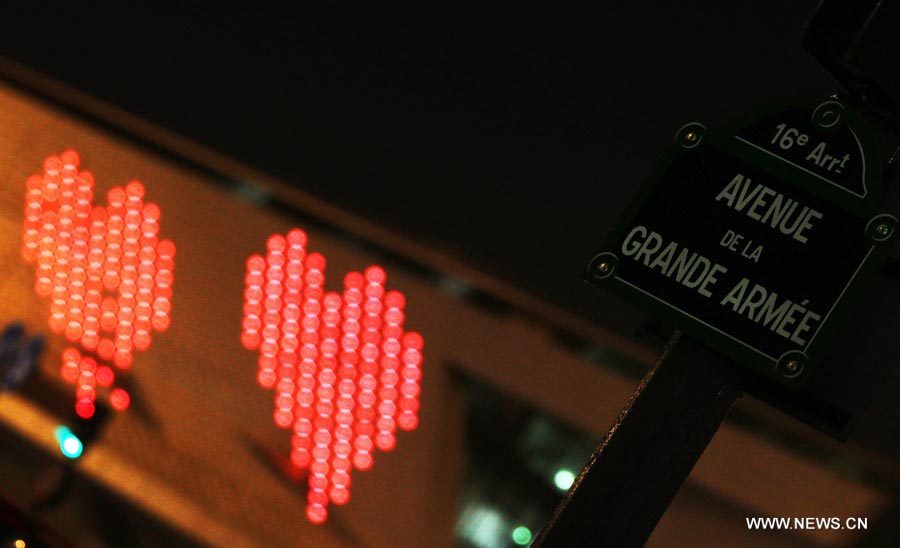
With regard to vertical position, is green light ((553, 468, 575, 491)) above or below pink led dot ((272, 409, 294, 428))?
above

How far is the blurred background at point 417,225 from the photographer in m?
4.96

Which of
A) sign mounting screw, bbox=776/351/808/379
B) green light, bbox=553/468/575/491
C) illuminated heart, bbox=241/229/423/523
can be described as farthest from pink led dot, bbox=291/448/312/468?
sign mounting screw, bbox=776/351/808/379

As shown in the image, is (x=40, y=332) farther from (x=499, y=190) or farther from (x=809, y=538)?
(x=809, y=538)

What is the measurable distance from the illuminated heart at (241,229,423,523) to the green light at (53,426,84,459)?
896 mm

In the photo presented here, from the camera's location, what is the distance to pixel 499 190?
511cm

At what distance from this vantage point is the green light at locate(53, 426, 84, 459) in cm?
543

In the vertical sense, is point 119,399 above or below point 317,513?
below

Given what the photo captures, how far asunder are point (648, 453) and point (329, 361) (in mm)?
2987

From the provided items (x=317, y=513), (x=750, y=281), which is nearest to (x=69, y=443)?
(x=317, y=513)

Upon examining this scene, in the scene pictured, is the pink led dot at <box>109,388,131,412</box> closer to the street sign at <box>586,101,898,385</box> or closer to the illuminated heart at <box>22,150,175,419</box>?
the illuminated heart at <box>22,150,175,419</box>

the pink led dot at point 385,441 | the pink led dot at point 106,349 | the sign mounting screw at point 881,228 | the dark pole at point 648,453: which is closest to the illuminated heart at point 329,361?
the pink led dot at point 385,441

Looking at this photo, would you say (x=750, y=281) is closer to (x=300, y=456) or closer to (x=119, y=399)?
(x=300, y=456)

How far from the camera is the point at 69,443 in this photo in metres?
5.44

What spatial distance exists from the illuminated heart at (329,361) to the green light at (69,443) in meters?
0.90
